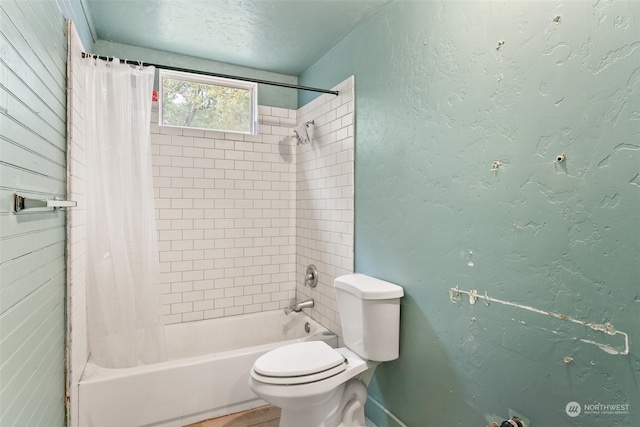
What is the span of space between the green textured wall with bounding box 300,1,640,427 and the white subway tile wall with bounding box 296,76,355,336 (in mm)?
298

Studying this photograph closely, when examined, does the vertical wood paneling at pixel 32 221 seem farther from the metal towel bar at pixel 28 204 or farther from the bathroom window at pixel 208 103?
the bathroom window at pixel 208 103

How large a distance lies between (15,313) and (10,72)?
695 mm

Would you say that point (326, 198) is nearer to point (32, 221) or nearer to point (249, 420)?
point (249, 420)

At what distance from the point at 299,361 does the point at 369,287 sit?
1.76 feet

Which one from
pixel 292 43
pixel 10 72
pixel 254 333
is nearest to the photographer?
pixel 10 72

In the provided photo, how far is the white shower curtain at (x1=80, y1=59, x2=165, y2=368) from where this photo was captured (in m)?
1.90

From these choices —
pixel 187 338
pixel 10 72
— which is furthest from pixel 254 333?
pixel 10 72

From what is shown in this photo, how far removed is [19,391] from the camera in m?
1.03

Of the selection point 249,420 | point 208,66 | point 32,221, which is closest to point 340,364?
point 249,420

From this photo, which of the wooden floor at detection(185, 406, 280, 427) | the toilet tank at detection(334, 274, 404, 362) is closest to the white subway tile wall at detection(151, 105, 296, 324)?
the wooden floor at detection(185, 406, 280, 427)

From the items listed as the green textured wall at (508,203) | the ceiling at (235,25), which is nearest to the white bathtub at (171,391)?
the green textured wall at (508,203)

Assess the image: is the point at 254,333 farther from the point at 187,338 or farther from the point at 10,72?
the point at 10,72

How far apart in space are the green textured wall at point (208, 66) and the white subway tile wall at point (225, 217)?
10 cm

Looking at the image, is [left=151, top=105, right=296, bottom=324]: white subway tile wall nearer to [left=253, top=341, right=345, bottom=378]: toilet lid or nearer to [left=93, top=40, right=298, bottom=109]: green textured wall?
[left=93, top=40, right=298, bottom=109]: green textured wall
